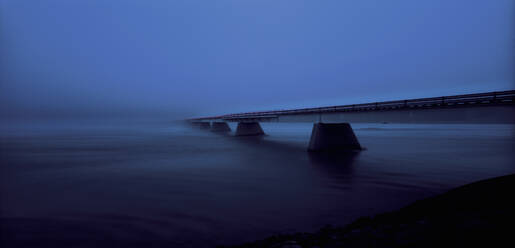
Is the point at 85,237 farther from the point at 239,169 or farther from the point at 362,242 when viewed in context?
the point at 239,169

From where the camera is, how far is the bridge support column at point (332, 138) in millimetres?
26125

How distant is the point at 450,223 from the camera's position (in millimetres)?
5012

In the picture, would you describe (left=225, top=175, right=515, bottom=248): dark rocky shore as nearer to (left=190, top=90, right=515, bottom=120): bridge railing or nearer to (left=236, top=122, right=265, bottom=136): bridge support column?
(left=190, top=90, right=515, bottom=120): bridge railing

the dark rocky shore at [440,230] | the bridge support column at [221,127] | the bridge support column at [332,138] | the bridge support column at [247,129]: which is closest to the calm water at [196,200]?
the dark rocky shore at [440,230]

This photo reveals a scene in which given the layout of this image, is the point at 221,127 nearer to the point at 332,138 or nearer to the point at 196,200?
the point at 332,138

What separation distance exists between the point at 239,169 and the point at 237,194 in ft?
21.0

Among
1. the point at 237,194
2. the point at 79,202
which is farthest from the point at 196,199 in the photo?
the point at 79,202

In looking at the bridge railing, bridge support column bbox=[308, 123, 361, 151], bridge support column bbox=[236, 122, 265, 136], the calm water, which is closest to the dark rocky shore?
the calm water

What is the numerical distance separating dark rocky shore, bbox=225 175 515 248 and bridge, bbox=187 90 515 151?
32.0ft

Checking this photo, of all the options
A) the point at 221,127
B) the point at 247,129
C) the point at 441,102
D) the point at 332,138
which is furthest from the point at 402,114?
the point at 221,127

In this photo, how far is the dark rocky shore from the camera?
419 centimetres

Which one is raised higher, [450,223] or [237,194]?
[450,223]

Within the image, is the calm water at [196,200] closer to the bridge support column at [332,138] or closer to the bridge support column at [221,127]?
the bridge support column at [332,138]

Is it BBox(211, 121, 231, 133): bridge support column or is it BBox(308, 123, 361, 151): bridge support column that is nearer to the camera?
BBox(308, 123, 361, 151): bridge support column
